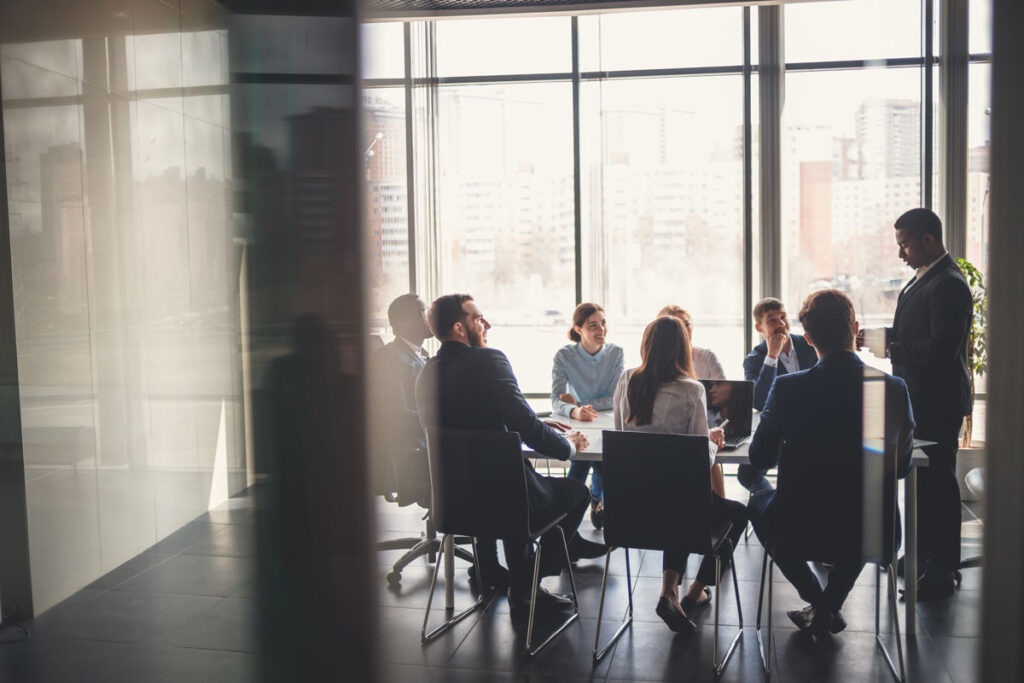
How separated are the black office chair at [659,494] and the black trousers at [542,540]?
0.31 meters

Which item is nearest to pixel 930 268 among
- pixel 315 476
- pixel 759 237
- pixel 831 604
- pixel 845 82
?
pixel 831 604

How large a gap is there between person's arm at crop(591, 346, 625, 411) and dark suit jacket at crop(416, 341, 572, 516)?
1092 millimetres

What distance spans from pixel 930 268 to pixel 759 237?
7.35 ft

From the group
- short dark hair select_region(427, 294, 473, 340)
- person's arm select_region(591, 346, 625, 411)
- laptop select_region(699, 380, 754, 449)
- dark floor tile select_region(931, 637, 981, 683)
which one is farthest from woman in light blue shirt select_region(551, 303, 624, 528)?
dark floor tile select_region(931, 637, 981, 683)

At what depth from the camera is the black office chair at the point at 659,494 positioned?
2.48m

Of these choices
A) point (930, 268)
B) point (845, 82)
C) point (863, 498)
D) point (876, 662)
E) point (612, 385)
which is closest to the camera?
point (863, 498)

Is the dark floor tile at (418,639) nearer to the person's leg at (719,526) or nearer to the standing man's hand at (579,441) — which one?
the standing man's hand at (579,441)

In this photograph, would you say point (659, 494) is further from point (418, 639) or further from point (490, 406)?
point (418, 639)

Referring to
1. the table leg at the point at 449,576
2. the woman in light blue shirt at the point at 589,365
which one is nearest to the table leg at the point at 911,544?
the woman in light blue shirt at the point at 589,365

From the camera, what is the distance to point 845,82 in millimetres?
5109

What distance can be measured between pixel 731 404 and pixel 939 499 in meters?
0.86

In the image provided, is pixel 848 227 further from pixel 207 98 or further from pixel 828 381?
pixel 207 98

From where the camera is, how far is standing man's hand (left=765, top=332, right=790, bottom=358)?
3643 mm

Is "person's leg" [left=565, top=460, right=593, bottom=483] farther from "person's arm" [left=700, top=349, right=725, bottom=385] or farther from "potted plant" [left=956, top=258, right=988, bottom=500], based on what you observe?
"potted plant" [left=956, top=258, right=988, bottom=500]
